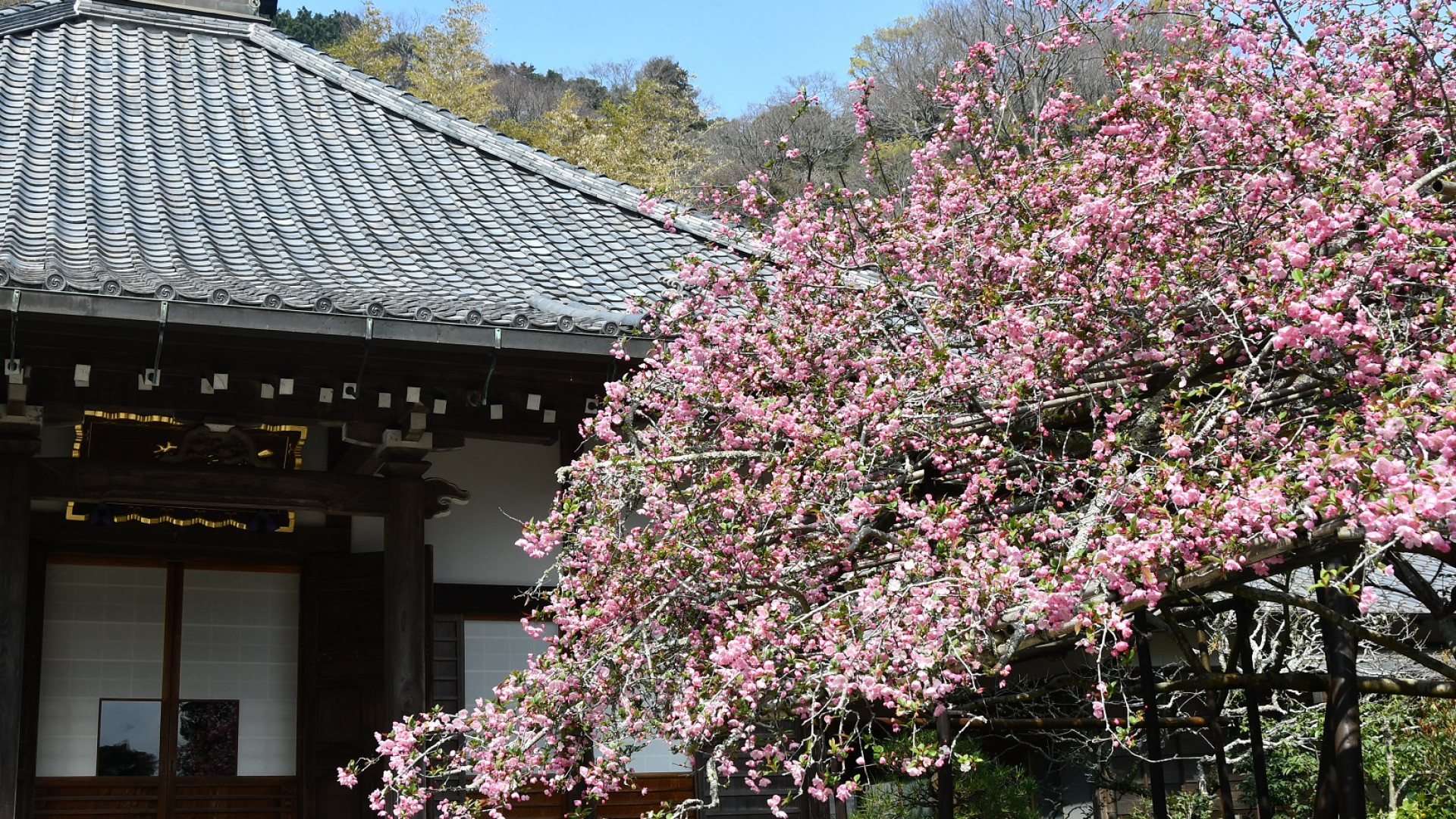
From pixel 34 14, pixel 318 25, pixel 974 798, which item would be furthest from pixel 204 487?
pixel 318 25

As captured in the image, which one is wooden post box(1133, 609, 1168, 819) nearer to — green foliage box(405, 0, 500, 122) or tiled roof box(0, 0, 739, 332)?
tiled roof box(0, 0, 739, 332)

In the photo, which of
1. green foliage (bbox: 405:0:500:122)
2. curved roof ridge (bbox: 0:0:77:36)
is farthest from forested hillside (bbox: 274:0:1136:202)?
curved roof ridge (bbox: 0:0:77:36)

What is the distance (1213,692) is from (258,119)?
656cm

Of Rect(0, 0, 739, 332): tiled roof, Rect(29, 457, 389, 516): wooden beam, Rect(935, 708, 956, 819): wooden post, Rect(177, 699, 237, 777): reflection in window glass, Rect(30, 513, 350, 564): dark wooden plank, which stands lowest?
Rect(935, 708, 956, 819): wooden post

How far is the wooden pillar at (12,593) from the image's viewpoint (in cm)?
517

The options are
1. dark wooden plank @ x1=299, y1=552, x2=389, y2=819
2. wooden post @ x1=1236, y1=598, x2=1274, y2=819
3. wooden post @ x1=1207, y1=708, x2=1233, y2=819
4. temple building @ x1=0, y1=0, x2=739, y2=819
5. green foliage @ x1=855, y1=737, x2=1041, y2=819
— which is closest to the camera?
wooden post @ x1=1236, y1=598, x2=1274, y2=819

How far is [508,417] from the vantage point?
619 centimetres

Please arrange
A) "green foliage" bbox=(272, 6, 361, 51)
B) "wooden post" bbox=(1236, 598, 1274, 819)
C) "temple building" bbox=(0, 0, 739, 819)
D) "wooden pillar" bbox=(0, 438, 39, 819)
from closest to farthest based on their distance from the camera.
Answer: "wooden post" bbox=(1236, 598, 1274, 819) → "wooden pillar" bbox=(0, 438, 39, 819) → "temple building" bbox=(0, 0, 739, 819) → "green foliage" bbox=(272, 6, 361, 51)

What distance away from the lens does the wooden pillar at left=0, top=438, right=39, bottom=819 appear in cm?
517

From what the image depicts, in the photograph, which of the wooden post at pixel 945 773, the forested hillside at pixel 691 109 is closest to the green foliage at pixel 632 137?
the forested hillside at pixel 691 109

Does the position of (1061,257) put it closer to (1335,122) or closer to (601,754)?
(1335,122)

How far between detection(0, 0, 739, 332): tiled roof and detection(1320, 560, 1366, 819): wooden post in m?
3.10

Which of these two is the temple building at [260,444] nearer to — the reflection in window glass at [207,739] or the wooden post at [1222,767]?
the reflection in window glass at [207,739]

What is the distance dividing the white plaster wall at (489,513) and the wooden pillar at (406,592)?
34 centimetres
